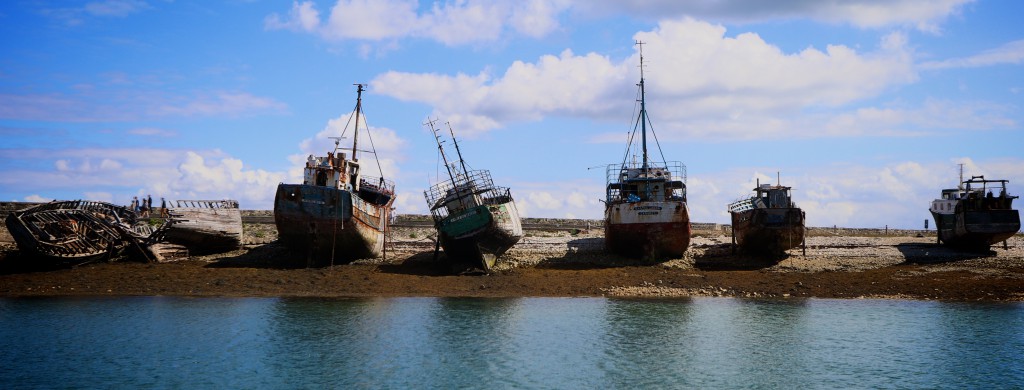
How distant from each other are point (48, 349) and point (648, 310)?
21.7 m

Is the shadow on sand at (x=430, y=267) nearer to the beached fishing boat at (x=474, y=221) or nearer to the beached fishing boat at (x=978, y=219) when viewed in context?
the beached fishing boat at (x=474, y=221)

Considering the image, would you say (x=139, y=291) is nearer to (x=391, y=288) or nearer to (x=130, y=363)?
(x=391, y=288)

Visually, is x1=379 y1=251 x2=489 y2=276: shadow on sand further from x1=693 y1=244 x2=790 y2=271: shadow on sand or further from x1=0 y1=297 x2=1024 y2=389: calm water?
x1=693 y1=244 x2=790 y2=271: shadow on sand

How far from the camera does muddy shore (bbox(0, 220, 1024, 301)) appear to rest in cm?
3475

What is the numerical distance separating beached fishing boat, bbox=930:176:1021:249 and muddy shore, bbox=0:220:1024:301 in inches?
40.2

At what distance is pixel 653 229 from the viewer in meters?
41.3

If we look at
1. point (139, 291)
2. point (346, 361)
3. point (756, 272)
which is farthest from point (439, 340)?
point (756, 272)

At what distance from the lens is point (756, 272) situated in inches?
1531

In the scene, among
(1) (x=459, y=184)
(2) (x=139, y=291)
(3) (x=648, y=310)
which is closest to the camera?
(3) (x=648, y=310)

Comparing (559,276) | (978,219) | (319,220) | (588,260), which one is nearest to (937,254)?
(978,219)

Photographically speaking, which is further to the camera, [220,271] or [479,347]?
[220,271]

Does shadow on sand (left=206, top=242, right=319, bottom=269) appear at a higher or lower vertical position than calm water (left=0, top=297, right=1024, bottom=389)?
higher

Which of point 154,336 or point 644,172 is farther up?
point 644,172

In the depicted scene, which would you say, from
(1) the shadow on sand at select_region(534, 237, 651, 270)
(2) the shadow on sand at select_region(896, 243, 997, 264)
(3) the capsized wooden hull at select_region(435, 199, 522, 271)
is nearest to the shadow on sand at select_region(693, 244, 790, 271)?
(1) the shadow on sand at select_region(534, 237, 651, 270)
